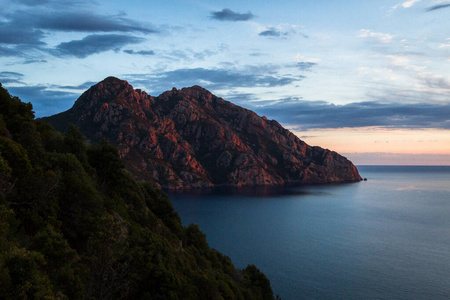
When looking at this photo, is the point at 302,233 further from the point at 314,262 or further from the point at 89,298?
the point at 89,298

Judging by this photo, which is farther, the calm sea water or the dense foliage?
the calm sea water

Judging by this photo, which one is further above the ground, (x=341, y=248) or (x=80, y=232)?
(x=80, y=232)

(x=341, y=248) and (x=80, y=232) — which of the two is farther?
(x=341, y=248)

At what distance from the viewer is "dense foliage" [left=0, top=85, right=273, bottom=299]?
2480cm

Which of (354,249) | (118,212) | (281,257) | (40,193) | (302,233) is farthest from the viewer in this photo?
(302,233)

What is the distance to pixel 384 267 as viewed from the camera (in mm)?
95250

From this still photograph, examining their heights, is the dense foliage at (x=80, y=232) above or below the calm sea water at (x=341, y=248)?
above

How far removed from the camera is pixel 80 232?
119ft

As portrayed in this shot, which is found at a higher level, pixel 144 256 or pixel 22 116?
pixel 22 116

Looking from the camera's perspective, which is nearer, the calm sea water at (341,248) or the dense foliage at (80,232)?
the dense foliage at (80,232)

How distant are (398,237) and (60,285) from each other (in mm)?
136021

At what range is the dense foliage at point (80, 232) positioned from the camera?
24797 millimetres

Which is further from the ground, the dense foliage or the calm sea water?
the dense foliage

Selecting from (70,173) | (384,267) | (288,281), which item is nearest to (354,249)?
(384,267)
